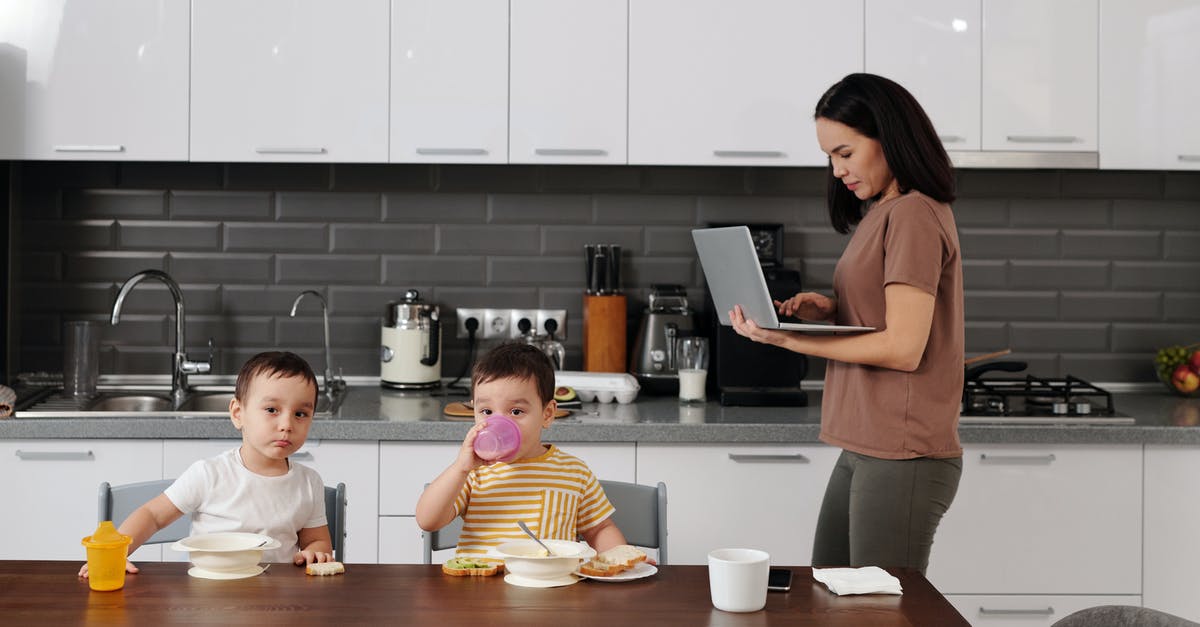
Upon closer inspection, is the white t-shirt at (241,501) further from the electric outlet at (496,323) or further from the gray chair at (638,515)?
the electric outlet at (496,323)

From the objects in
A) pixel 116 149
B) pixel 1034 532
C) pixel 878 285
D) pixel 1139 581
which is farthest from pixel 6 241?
pixel 1139 581

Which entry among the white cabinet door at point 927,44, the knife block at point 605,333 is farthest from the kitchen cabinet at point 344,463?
the white cabinet door at point 927,44

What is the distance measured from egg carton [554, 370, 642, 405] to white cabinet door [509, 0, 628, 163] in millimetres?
562

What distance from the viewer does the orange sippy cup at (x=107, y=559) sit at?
1702 mm

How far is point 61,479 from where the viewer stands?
2.98 m

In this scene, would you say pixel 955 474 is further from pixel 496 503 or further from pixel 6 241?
pixel 6 241

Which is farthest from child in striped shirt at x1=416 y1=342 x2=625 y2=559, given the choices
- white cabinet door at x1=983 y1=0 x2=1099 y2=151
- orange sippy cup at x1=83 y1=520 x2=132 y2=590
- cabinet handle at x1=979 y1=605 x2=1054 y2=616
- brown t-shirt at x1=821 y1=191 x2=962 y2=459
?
white cabinet door at x1=983 y1=0 x2=1099 y2=151

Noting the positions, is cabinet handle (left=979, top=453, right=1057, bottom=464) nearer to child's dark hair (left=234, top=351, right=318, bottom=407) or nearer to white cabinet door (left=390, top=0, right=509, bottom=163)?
white cabinet door (left=390, top=0, right=509, bottom=163)

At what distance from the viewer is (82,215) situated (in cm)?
357

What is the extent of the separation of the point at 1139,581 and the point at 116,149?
9.10 ft

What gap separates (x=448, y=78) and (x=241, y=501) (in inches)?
59.4

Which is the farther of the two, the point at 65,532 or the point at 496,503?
the point at 65,532

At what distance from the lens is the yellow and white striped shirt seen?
2002 mm

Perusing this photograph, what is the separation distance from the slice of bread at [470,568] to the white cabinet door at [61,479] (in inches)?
56.1
